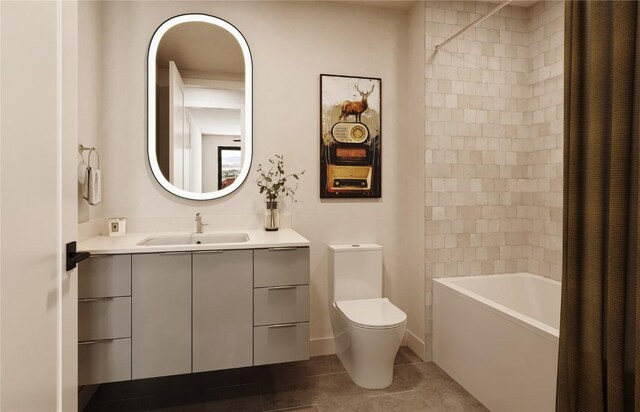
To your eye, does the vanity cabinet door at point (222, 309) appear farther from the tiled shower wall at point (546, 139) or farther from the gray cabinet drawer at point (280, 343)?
the tiled shower wall at point (546, 139)

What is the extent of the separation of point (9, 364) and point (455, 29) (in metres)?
3.06

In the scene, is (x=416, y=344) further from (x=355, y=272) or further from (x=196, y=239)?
(x=196, y=239)

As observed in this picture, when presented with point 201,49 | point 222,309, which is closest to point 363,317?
point 222,309

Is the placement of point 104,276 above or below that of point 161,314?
above

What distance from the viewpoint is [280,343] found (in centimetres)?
210

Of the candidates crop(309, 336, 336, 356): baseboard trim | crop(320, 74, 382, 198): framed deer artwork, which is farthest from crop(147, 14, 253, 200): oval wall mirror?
crop(309, 336, 336, 356): baseboard trim

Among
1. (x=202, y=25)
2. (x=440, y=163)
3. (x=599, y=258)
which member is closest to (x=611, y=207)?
(x=599, y=258)

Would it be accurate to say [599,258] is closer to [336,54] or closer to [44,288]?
[44,288]

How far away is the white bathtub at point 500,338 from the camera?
181 cm

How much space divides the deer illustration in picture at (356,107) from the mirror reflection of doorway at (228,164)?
86 centimetres

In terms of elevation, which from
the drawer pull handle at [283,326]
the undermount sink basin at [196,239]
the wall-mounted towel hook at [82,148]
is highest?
the wall-mounted towel hook at [82,148]

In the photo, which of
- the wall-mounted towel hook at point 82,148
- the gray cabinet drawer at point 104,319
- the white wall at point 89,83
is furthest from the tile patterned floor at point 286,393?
the wall-mounted towel hook at point 82,148

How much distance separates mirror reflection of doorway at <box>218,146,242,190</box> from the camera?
2680 mm

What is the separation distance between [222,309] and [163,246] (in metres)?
0.46
